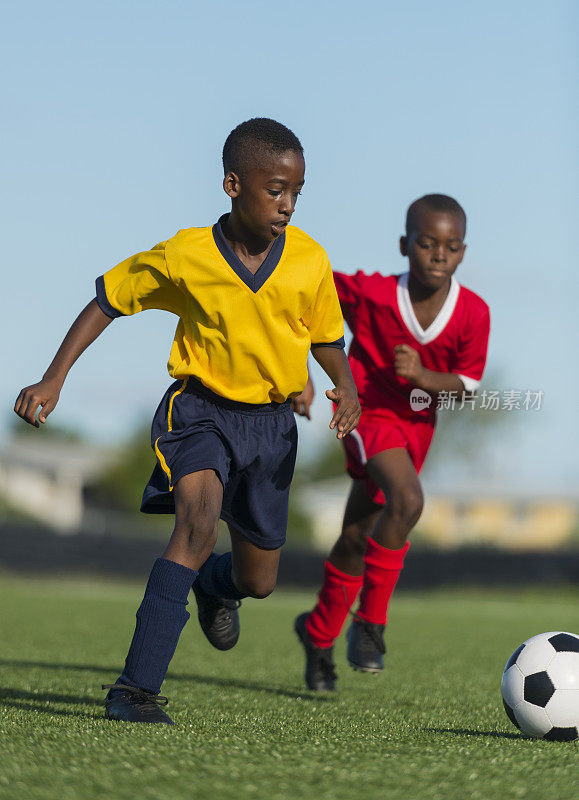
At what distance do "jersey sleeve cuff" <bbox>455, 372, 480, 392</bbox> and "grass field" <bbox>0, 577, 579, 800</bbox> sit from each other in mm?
1538

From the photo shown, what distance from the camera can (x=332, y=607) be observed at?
17.2 ft

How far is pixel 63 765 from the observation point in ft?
8.03

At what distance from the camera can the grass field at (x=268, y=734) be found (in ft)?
7.57

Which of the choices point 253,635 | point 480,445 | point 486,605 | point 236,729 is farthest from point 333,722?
point 480,445

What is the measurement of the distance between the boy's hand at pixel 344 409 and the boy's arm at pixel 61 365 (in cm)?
91

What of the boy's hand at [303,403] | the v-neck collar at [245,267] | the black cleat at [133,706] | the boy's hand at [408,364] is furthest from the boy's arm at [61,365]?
the boy's hand at [408,364]

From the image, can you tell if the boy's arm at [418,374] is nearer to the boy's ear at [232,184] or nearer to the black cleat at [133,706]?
the boy's ear at [232,184]

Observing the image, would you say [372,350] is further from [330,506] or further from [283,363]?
[330,506]

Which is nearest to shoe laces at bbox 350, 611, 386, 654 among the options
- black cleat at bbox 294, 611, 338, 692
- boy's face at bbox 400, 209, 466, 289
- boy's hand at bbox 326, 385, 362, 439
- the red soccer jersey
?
black cleat at bbox 294, 611, 338, 692

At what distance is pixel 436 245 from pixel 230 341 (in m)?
1.70

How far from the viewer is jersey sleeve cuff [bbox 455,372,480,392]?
5078mm

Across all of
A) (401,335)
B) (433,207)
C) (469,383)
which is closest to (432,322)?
(401,335)

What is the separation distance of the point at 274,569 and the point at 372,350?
1519 mm

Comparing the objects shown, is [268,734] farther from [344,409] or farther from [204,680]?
[204,680]
